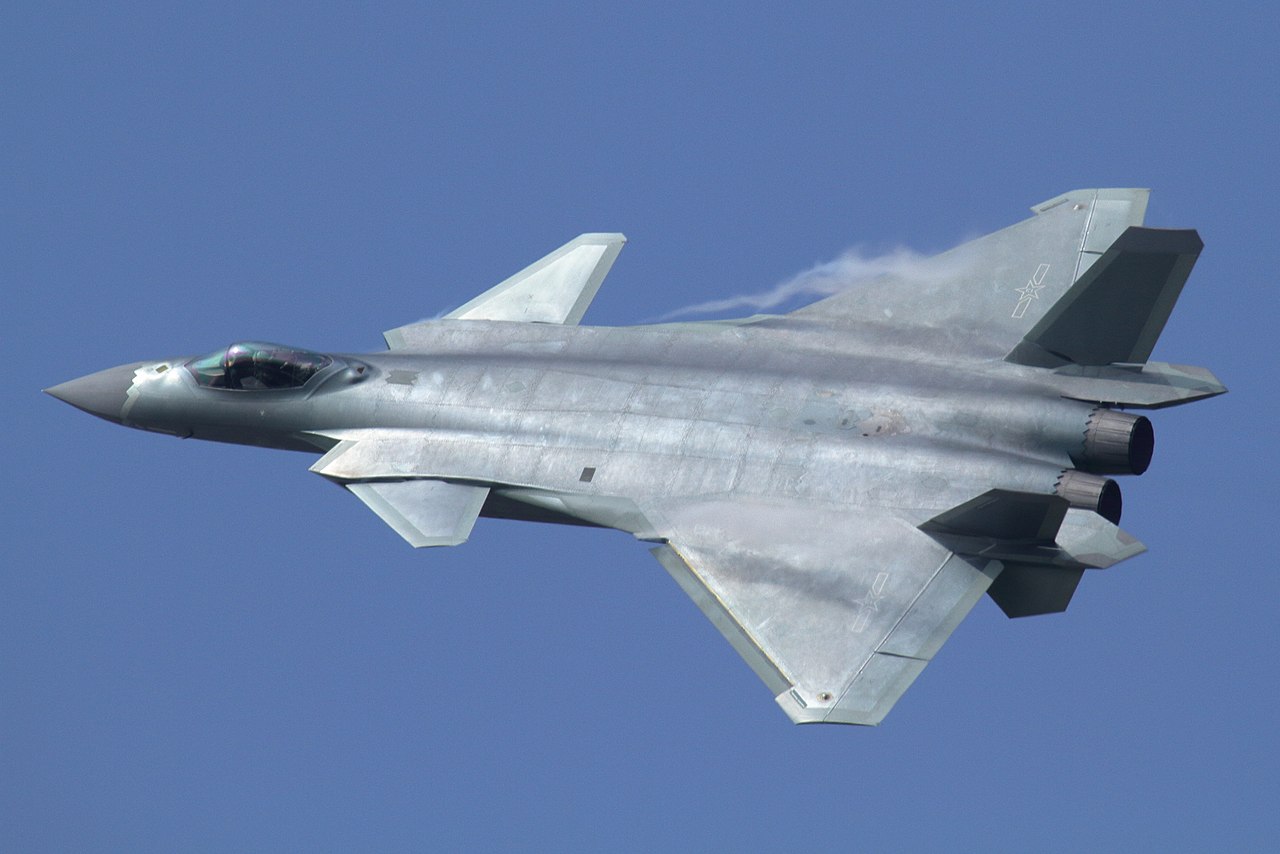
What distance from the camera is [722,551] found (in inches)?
1243

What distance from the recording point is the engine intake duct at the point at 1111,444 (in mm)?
31531

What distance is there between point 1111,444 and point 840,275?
5576 mm

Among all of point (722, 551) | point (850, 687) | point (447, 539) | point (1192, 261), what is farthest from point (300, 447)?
point (1192, 261)

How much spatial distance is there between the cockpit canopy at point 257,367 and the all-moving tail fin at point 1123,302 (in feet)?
32.3

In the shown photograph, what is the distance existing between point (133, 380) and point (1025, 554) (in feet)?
43.3

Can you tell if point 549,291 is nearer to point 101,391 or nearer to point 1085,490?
point 101,391

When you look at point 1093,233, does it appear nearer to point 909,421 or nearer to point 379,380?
point 909,421

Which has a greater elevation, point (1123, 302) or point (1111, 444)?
point (1123, 302)

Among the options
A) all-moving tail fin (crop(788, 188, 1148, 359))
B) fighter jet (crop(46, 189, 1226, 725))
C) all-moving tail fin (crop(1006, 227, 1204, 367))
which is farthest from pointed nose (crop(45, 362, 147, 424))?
all-moving tail fin (crop(1006, 227, 1204, 367))

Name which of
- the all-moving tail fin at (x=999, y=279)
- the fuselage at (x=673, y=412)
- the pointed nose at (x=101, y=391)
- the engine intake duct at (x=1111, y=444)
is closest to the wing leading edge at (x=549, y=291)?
the fuselage at (x=673, y=412)

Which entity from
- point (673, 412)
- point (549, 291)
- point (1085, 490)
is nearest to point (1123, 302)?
point (1085, 490)

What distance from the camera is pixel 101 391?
3675cm

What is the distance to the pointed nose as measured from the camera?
3669cm

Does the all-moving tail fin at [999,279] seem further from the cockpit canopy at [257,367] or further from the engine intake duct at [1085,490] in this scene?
the cockpit canopy at [257,367]
